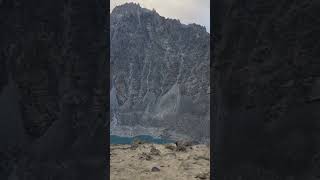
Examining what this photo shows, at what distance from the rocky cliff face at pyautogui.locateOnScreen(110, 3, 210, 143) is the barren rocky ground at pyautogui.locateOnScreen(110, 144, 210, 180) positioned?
50.0 metres

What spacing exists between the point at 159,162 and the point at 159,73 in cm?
6355

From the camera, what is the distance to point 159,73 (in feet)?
241

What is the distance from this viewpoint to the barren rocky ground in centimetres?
905
